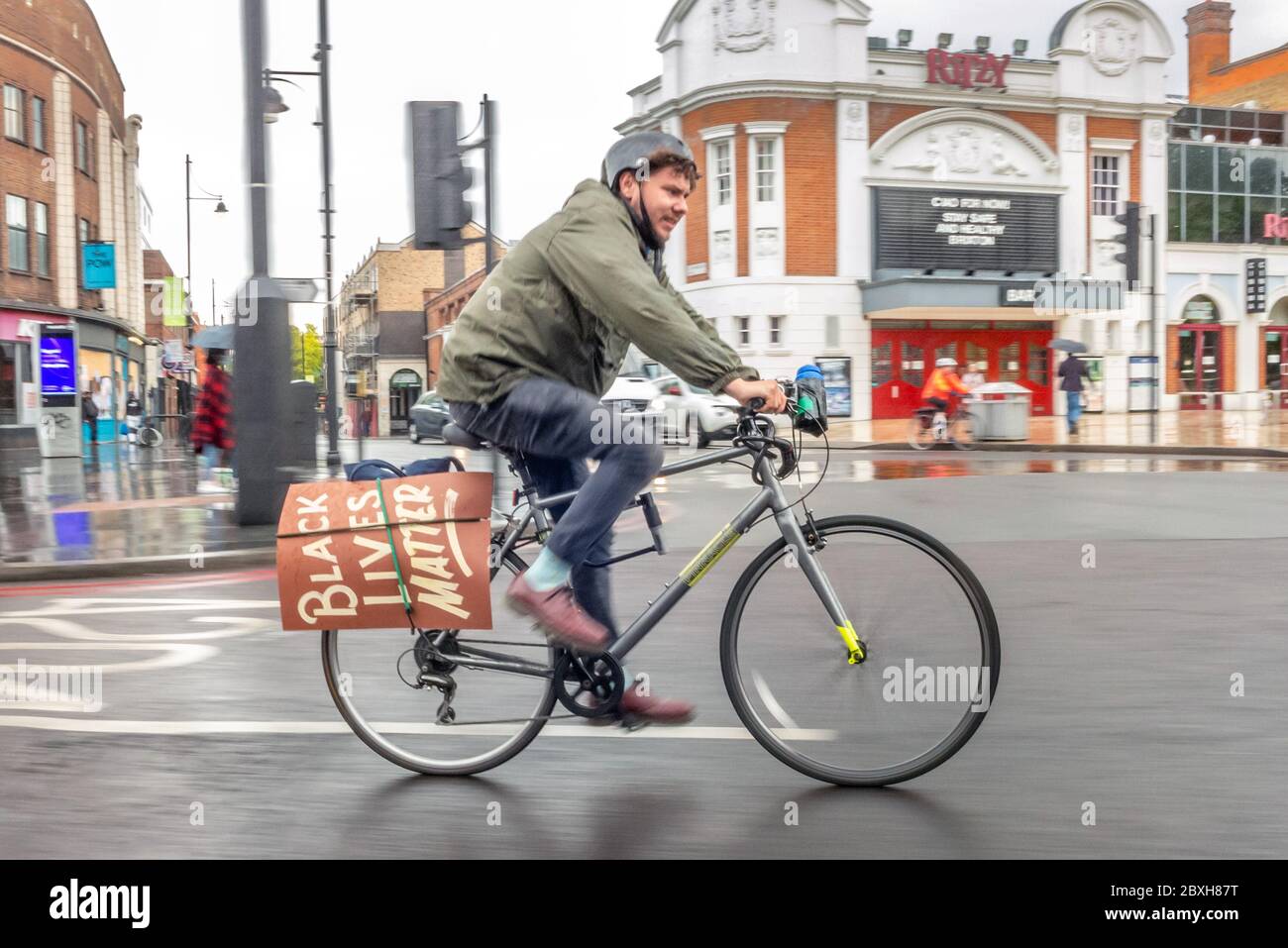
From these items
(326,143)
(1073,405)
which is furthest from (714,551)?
(1073,405)

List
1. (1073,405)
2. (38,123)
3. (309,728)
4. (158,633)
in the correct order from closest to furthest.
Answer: (309,728) → (158,633) → (1073,405) → (38,123)

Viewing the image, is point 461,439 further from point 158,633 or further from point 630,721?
point 158,633

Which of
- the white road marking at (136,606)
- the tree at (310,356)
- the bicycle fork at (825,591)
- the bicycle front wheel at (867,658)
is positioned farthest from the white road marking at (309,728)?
the tree at (310,356)

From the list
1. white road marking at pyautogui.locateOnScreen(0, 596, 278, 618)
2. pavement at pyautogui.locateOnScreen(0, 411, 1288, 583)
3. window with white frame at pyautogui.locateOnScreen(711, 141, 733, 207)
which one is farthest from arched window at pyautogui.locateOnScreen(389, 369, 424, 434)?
white road marking at pyautogui.locateOnScreen(0, 596, 278, 618)

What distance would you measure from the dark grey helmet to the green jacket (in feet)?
0.27

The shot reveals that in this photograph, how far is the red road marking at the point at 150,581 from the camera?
7516 mm

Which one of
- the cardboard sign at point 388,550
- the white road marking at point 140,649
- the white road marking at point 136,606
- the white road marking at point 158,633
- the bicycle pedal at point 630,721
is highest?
the cardboard sign at point 388,550

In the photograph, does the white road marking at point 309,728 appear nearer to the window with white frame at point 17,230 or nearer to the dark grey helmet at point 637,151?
the dark grey helmet at point 637,151

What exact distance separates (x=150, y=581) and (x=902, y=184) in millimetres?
32483

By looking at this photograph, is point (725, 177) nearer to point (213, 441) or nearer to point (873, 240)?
point (873, 240)

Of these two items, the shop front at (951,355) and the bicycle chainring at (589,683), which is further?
the shop front at (951,355)

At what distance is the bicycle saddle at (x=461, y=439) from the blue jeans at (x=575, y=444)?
17 millimetres

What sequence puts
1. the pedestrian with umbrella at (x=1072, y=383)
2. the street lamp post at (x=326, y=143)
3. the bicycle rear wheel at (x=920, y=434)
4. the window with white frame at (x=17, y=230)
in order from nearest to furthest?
the street lamp post at (x=326, y=143) < the bicycle rear wheel at (x=920, y=434) < the pedestrian with umbrella at (x=1072, y=383) < the window with white frame at (x=17, y=230)

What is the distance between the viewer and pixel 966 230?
3741 centimetres
